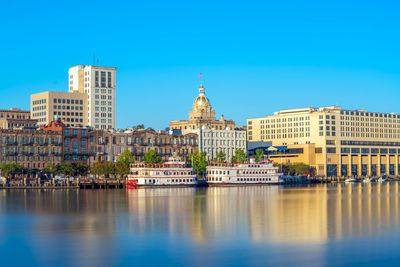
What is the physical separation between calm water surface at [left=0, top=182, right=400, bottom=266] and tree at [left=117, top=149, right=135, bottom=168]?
80.8 metres

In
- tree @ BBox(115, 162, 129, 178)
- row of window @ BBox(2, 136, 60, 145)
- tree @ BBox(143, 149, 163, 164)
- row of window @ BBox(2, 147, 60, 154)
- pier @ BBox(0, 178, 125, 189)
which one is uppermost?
row of window @ BBox(2, 136, 60, 145)

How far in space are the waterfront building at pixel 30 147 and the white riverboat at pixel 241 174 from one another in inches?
1667

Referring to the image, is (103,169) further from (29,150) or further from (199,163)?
(199,163)

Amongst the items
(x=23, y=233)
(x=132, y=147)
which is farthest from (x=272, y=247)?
(x=132, y=147)

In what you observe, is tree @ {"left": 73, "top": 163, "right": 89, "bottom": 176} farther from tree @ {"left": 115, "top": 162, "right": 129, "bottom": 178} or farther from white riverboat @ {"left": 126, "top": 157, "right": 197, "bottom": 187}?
white riverboat @ {"left": 126, "top": 157, "right": 197, "bottom": 187}

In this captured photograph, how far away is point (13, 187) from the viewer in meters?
161

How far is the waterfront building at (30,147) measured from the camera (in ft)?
579

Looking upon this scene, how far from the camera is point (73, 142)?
18750 centimetres

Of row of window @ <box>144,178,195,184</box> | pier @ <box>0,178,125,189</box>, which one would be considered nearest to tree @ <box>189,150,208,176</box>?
row of window @ <box>144,178,195,184</box>

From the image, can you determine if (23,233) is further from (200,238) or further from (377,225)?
(377,225)

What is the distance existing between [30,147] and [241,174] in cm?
5559

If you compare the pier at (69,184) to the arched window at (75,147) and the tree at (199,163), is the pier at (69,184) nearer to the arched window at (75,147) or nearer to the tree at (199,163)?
the arched window at (75,147)

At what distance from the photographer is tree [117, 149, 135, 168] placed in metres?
182

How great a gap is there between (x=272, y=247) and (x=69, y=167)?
127 metres
